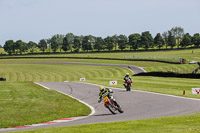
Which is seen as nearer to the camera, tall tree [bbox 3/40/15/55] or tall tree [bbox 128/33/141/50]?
tall tree [bbox 128/33/141/50]

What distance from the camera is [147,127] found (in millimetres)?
11633

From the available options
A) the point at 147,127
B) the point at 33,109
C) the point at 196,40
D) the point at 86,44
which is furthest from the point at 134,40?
the point at 147,127

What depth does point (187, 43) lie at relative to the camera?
513 ft

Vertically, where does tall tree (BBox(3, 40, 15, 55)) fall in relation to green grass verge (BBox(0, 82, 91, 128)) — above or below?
above

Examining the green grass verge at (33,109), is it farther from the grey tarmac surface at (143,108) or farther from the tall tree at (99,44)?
the tall tree at (99,44)

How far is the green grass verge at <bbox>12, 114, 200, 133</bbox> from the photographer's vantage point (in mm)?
10836

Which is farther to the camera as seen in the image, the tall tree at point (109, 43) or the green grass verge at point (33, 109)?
the tall tree at point (109, 43)

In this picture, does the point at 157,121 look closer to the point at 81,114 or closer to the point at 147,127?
the point at 147,127

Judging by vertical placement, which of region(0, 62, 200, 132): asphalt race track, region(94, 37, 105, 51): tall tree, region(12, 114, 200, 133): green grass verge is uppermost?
region(94, 37, 105, 51): tall tree

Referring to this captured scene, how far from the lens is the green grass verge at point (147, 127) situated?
35.6 feet

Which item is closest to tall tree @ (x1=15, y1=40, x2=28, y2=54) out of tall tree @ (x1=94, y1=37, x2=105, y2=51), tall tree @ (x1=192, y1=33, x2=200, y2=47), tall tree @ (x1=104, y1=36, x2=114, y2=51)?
tall tree @ (x1=94, y1=37, x2=105, y2=51)

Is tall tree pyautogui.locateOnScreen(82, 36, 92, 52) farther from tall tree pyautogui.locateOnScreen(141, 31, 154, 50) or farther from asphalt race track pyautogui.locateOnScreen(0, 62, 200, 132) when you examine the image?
asphalt race track pyautogui.locateOnScreen(0, 62, 200, 132)

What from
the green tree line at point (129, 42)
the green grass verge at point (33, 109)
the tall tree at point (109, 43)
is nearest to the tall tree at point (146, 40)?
the green tree line at point (129, 42)

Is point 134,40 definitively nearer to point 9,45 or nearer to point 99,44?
point 99,44
